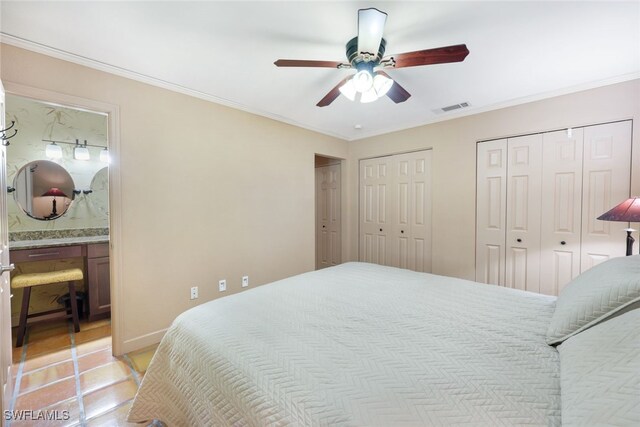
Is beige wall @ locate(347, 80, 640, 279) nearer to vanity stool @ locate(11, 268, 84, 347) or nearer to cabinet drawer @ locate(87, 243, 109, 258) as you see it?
cabinet drawer @ locate(87, 243, 109, 258)

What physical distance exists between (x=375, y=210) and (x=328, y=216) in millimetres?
946

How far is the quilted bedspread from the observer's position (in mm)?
807

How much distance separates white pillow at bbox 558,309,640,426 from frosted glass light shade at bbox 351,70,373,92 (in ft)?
5.29

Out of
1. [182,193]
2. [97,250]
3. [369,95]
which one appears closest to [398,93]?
[369,95]

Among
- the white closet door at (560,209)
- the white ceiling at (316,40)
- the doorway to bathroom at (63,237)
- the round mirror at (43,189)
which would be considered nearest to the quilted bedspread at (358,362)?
the doorway to bathroom at (63,237)

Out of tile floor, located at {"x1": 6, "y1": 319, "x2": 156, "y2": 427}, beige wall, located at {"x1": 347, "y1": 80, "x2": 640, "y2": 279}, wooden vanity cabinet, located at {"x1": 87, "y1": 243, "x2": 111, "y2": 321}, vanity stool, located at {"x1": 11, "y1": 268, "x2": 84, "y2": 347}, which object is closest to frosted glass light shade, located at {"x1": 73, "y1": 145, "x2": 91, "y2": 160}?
wooden vanity cabinet, located at {"x1": 87, "y1": 243, "x2": 111, "y2": 321}

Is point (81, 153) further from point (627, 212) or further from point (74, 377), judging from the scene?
point (627, 212)

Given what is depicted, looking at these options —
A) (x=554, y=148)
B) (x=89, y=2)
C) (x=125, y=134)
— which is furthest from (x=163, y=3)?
(x=554, y=148)

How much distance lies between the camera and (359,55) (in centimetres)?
164

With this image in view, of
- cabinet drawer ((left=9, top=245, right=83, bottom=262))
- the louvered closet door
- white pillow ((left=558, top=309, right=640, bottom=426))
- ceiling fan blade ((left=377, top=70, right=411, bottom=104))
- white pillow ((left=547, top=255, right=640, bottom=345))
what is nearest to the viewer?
white pillow ((left=558, top=309, right=640, bottom=426))

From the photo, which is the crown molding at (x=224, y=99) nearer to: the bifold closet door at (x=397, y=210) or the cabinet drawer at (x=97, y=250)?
the bifold closet door at (x=397, y=210)

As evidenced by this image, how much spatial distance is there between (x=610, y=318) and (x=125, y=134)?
318 cm

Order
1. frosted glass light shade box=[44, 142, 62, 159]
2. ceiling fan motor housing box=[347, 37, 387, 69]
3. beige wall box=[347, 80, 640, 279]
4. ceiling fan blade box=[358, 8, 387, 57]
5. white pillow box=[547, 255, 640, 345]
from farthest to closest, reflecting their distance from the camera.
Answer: frosted glass light shade box=[44, 142, 62, 159] < beige wall box=[347, 80, 640, 279] < ceiling fan motor housing box=[347, 37, 387, 69] < ceiling fan blade box=[358, 8, 387, 57] < white pillow box=[547, 255, 640, 345]

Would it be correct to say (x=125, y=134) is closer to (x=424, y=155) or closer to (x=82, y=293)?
(x=82, y=293)
